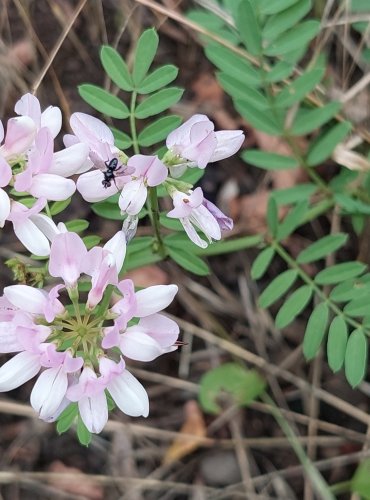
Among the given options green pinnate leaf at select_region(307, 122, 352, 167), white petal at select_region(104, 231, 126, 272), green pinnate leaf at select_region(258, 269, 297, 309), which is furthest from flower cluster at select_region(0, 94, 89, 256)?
green pinnate leaf at select_region(307, 122, 352, 167)

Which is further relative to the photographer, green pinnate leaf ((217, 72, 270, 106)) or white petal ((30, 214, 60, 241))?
green pinnate leaf ((217, 72, 270, 106))

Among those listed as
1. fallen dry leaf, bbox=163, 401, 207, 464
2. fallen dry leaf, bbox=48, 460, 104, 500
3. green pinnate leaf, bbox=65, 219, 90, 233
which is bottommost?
fallen dry leaf, bbox=48, 460, 104, 500

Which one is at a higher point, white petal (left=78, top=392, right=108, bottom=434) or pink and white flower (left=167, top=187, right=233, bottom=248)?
pink and white flower (left=167, top=187, right=233, bottom=248)

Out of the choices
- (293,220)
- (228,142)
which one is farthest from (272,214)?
(228,142)

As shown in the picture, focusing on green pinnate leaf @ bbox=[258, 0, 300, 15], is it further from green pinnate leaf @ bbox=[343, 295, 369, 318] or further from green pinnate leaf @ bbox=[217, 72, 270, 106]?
green pinnate leaf @ bbox=[343, 295, 369, 318]

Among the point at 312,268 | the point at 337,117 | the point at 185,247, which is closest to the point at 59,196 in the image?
the point at 185,247

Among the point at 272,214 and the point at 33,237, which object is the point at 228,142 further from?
the point at 272,214
